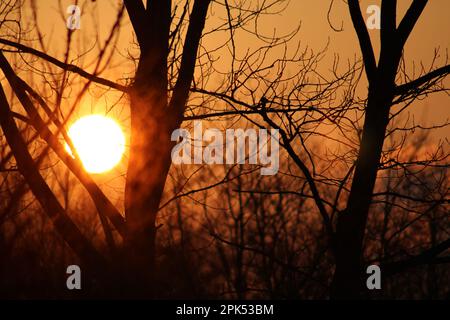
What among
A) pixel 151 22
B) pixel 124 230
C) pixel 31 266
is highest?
pixel 151 22

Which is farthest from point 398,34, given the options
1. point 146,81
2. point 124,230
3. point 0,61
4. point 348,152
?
point 0,61

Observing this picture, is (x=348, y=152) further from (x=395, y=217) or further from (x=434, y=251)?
(x=395, y=217)

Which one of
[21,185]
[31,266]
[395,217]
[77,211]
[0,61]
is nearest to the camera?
[21,185]

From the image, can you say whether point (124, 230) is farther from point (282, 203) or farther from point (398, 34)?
point (282, 203)

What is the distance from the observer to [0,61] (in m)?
5.46

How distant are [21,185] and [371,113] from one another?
3.32m

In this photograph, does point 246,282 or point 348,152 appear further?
point 246,282

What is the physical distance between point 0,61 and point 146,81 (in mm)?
1173

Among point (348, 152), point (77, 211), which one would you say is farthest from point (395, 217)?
point (348, 152)

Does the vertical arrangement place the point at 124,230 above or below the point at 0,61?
below

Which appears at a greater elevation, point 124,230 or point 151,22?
point 151,22

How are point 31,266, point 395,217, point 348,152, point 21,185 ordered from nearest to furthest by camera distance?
1. point 21,185
2. point 31,266
3. point 348,152
4. point 395,217

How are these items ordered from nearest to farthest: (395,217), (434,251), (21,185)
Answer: (21,185), (434,251), (395,217)

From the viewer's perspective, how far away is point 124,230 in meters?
5.50
